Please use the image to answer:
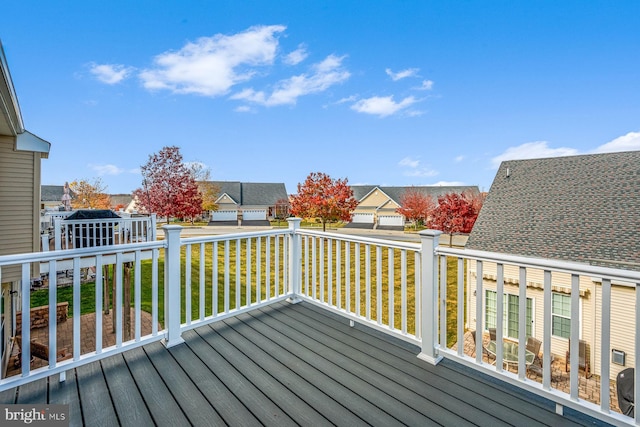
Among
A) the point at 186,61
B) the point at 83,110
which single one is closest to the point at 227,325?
the point at 186,61

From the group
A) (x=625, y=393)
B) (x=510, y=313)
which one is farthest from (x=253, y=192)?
(x=625, y=393)

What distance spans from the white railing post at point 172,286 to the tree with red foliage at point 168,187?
14476 millimetres

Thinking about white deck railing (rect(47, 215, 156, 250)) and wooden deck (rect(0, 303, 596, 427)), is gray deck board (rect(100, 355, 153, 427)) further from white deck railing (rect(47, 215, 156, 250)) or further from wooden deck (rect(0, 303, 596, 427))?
white deck railing (rect(47, 215, 156, 250))

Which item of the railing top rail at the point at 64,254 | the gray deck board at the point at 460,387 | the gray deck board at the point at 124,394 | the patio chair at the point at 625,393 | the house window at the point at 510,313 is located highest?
the railing top rail at the point at 64,254

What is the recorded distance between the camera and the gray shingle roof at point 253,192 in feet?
115

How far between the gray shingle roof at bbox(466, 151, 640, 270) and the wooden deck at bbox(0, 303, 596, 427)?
9.48 meters

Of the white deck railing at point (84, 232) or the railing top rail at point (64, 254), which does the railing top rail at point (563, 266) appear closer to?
the railing top rail at point (64, 254)

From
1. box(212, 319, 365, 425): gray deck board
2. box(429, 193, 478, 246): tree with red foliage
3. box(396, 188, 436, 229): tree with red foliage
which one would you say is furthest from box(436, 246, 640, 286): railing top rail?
box(396, 188, 436, 229): tree with red foliage

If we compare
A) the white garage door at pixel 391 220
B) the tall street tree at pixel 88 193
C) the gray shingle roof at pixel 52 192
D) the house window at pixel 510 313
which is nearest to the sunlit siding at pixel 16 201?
the house window at pixel 510 313

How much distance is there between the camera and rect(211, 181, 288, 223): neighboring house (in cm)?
3297

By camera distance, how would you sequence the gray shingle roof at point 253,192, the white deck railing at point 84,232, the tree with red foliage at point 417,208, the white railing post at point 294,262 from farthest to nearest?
the gray shingle roof at point 253,192
the tree with red foliage at point 417,208
the white deck railing at point 84,232
the white railing post at point 294,262

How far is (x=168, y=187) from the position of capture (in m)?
16.1

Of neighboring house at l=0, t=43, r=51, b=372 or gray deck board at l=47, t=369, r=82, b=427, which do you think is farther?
neighboring house at l=0, t=43, r=51, b=372

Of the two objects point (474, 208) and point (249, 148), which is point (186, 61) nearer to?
point (249, 148)
